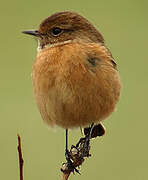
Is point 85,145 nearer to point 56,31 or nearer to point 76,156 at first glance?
point 76,156

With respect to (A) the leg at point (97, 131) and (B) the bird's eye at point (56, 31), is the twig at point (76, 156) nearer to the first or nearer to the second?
(A) the leg at point (97, 131)

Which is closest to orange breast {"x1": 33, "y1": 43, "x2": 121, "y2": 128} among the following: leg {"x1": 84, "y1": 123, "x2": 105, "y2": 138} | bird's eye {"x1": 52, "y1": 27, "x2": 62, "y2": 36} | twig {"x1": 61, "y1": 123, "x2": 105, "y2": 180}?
leg {"x1": 84, "y1": 123, "x2": 105, "y2": 138}

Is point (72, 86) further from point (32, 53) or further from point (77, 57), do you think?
point (32, 53)

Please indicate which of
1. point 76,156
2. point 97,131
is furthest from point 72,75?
point 76,156

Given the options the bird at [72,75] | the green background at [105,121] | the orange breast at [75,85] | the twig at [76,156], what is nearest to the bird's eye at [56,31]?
the bird at [72,75]

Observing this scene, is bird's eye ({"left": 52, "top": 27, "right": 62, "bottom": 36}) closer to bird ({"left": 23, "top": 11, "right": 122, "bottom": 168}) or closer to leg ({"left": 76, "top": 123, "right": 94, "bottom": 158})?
bird ({"left": 23, "top": 11, "right": 122, "bottom": 168})

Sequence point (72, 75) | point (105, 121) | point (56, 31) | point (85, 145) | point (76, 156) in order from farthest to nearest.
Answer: point (105, 121), point (56, 31), point (72, 75), point (85, 145), point (76, 156)

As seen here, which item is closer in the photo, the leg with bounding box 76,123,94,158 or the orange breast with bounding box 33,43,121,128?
the leg with bounding box 76,123,94,158
